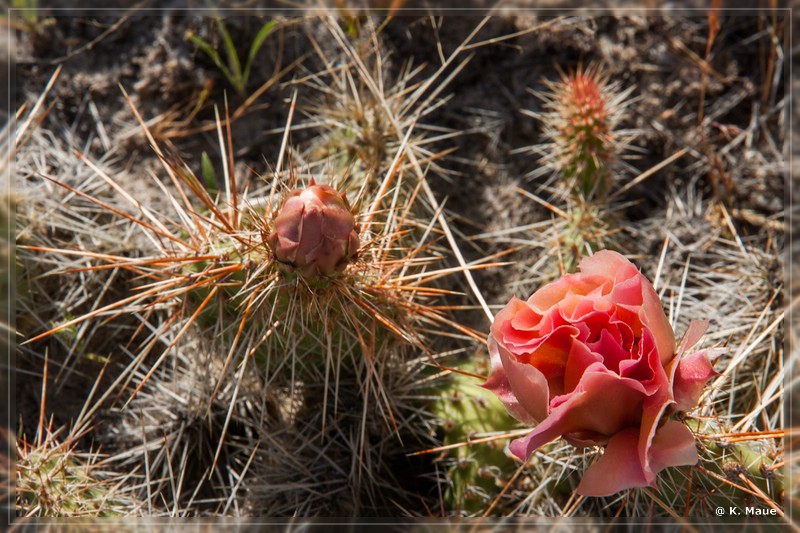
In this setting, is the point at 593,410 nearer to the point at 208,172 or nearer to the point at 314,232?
the point at 314,232

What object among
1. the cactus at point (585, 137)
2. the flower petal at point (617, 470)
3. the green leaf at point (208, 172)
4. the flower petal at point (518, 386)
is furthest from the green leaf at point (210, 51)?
the flower petal at point (617, 470)

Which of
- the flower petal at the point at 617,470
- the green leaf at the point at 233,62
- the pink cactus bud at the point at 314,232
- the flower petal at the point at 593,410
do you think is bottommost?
the flower petal at the point at 617,470

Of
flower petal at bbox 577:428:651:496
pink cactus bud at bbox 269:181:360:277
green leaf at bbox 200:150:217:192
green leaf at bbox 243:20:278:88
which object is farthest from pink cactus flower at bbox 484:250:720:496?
green leaf at bbox 243:20:278:88

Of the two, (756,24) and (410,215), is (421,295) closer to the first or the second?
(410,215)

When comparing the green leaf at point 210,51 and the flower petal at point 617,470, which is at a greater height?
the green leaf at point 210,51

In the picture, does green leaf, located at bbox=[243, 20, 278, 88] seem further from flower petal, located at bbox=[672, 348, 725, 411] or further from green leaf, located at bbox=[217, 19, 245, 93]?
flower petal, located at bbox=[672, 348, 725, 411]

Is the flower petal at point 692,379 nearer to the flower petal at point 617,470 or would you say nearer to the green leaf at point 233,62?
the flower petal at point 617,470
